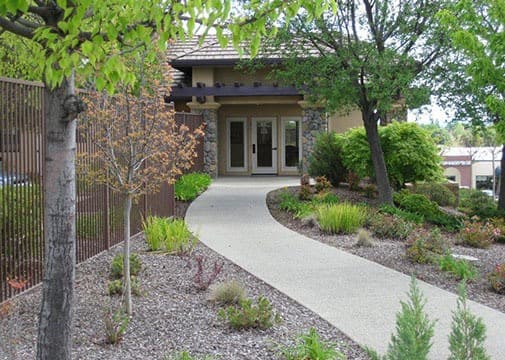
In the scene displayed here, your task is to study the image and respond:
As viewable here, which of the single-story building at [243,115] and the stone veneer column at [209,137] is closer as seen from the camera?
the single-story building at [243,115]

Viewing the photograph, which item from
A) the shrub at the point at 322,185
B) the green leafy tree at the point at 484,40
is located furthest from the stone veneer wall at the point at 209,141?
the green leafy tree at the point at 484,40

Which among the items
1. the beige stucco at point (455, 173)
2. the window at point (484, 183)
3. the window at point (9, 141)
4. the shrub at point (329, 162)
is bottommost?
the window at point (484, 183)

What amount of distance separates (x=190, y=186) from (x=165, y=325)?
1131cm

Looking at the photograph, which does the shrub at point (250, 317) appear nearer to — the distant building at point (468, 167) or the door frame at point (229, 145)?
the door frame at point (229, 145)

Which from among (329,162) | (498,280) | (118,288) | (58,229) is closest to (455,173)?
(329,162)

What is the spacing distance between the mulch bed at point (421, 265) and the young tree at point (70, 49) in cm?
512

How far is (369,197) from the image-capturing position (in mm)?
17266

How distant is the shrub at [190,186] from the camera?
646 inches

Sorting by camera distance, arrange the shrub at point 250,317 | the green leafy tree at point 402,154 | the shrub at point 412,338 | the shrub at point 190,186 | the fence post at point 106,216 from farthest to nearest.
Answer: the green leafy tree at point 402,154 → the shrub at point 190,186 → the fence post at point 106,216 → the shrub at point 250,317 → the shrub at point 412,338

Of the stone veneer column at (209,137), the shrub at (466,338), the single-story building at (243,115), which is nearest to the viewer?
the shrub at (466,338)

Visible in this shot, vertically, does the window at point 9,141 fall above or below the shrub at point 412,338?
above

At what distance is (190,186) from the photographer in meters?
17.2

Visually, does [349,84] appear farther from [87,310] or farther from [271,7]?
[271,7]

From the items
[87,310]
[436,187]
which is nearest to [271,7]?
[87,310]
